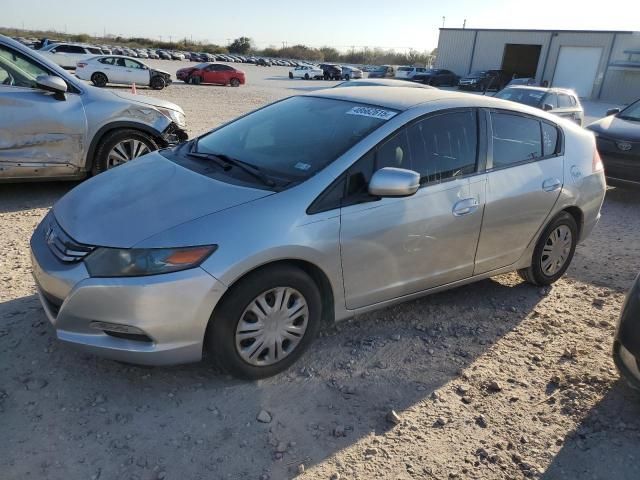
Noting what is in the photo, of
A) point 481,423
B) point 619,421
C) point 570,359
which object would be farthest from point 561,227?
point 481,423

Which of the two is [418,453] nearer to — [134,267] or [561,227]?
[134,267]

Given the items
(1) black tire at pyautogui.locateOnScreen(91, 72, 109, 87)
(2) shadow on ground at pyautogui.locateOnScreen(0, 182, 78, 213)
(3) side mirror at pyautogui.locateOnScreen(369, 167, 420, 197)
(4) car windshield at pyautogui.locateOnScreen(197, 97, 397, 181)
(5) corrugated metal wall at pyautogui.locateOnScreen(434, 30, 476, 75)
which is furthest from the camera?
(5) corrugated metal wall at pyautogui.locateOnScreen(434, 30, 476, 75)

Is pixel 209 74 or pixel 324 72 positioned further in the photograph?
pixel 324 72

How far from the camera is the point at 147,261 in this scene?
266 centimetres

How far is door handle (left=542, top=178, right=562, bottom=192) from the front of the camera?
418 centimetres

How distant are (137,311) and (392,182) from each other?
1558 millimetres

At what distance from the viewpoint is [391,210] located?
3.26 metres

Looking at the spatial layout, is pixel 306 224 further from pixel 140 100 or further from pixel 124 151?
pixel 140 100

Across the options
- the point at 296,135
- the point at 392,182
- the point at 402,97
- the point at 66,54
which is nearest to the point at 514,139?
the point at 402,97

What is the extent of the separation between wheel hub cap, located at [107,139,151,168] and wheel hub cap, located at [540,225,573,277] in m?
4.74

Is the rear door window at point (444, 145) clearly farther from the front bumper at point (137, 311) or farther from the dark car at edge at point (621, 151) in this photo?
the dark car at edge at point (621, 151)

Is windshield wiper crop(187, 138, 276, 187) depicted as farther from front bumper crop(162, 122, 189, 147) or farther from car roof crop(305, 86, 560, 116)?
front bumper crop(162, 122, 189, 147)

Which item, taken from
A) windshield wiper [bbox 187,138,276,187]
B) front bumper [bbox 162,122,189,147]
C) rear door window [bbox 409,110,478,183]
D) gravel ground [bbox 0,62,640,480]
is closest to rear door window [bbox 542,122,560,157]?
rear door window [bbox 409,110,478,183]

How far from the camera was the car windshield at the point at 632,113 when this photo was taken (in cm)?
908
